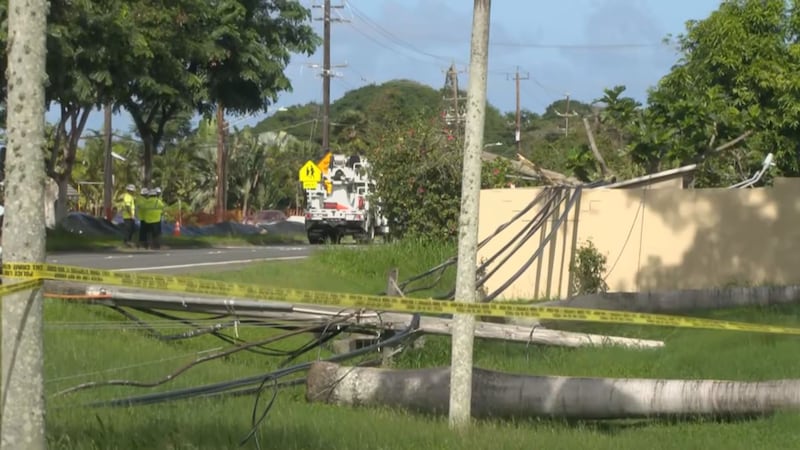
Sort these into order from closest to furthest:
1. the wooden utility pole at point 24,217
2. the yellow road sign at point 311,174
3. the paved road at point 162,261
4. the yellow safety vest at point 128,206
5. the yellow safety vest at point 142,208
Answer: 1. the wooden utility pole at point 24,217
2. the paved road at point 162,261
3. the yellow safety vest at point 142,208
4. the yellow safety vest at point 128,206
5. the yellow road sign at point 311,174

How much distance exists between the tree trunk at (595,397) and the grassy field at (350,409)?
13 centimetres

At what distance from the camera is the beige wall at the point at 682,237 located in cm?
1830

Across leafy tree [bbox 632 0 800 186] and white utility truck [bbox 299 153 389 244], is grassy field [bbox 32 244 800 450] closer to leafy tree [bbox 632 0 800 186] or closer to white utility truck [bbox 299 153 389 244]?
leafy tree [bbox 632 0 800 186]

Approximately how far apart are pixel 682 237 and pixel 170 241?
2212 cm

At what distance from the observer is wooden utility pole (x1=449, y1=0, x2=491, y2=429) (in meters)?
8.79

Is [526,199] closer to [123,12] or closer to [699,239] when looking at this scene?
[699,239]

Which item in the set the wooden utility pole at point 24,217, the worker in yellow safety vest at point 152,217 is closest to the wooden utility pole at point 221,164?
the worker in yellow safety vest at point 152,217

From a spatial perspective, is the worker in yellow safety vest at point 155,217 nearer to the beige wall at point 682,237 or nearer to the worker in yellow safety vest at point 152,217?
the worker in yellow safety vest at point 152,217

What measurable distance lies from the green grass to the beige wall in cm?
1601

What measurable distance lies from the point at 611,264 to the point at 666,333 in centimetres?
416

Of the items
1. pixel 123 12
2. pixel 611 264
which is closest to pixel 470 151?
pixel 611 264

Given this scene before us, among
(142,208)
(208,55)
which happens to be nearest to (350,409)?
(142,208)

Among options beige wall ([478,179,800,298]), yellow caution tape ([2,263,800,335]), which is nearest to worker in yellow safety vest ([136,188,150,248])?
beige wall ([478,179,800,298])

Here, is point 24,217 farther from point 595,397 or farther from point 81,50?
point 81,50
